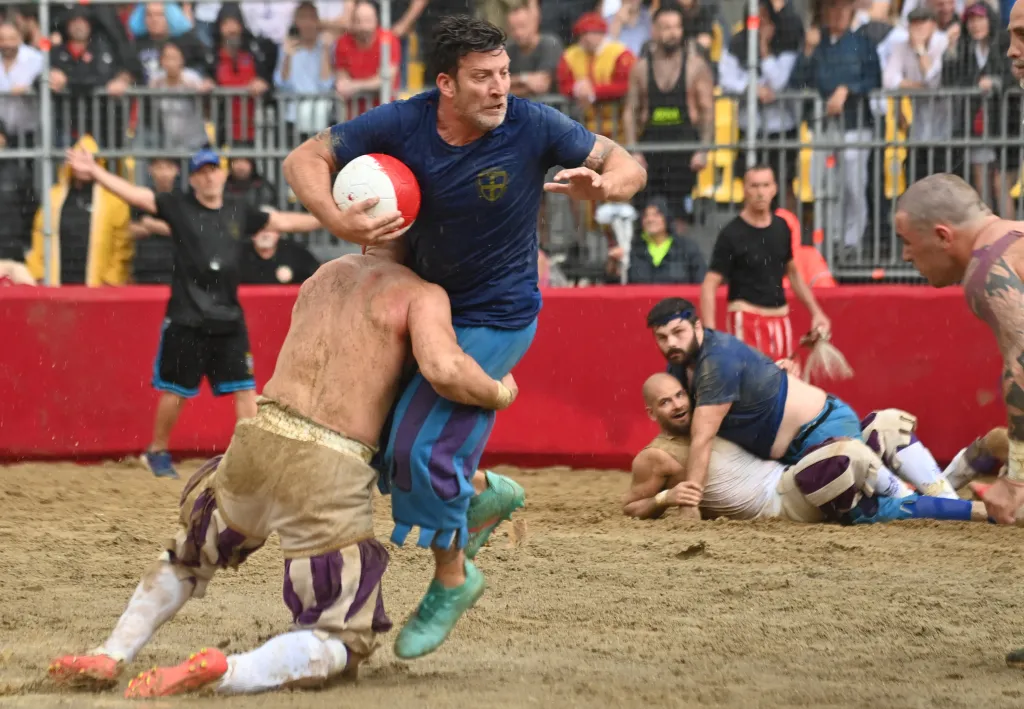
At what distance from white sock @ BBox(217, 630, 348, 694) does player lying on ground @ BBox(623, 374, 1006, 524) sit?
365cm

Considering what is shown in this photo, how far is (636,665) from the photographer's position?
16.6ft

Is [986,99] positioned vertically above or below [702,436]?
above

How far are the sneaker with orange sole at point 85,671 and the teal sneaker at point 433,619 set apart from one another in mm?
876

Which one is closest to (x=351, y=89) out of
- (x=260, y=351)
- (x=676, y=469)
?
(x=260, y=351)

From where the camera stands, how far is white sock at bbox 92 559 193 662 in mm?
4582

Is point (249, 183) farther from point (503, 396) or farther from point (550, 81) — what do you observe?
point (503, 396)

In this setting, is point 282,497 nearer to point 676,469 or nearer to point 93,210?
point 676,469

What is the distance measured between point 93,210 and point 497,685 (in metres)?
7.09

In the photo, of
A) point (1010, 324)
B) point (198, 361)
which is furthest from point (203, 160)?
point (1010, 324)

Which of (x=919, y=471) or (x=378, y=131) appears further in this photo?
(x=919, y=471)

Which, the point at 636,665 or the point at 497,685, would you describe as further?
the point at 636,665

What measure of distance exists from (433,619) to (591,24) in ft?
22.8

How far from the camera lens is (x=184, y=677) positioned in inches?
171

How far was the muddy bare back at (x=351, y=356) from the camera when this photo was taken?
178 inches
